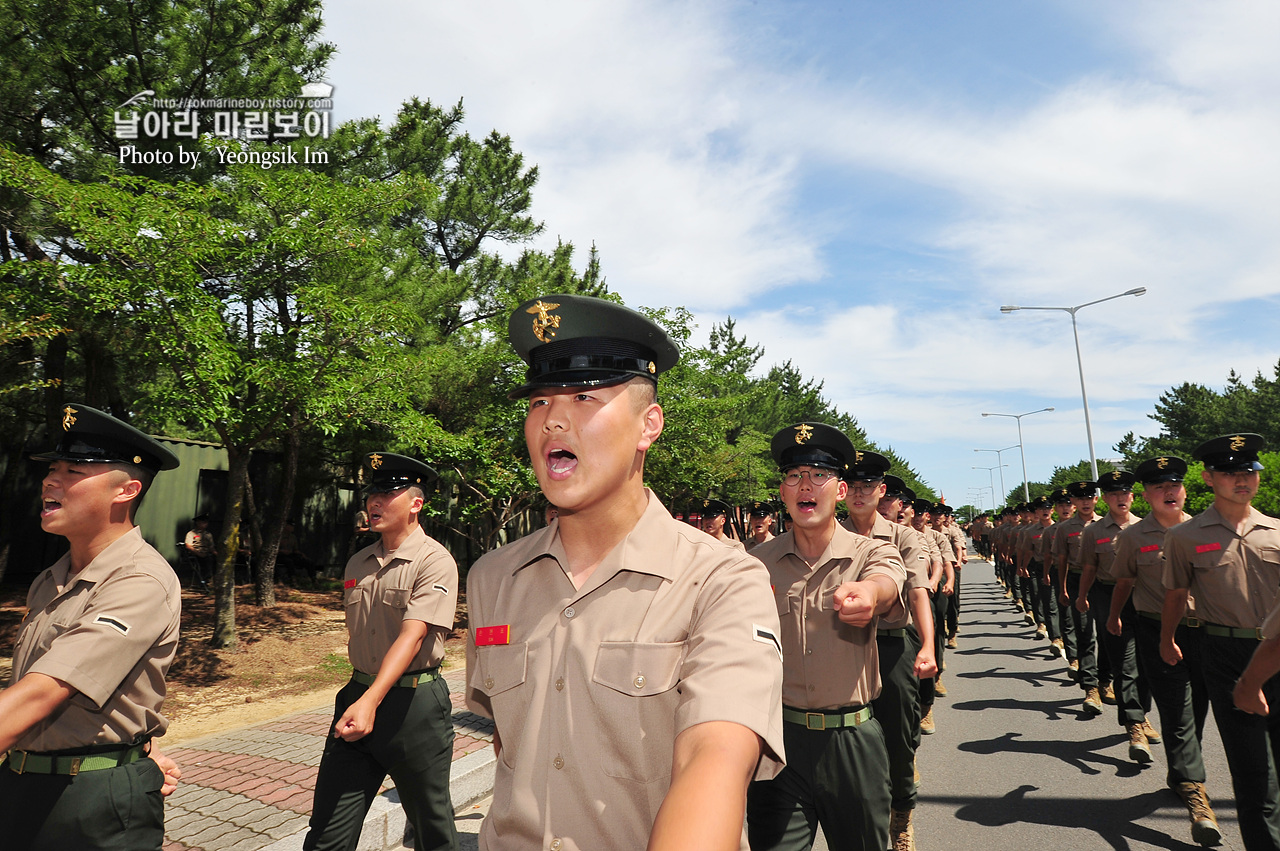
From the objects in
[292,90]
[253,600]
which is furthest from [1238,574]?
[253,600]

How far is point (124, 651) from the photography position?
2629 mm

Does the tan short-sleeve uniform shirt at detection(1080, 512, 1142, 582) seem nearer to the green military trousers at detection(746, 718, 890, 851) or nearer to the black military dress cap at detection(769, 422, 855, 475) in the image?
the black military dress cap at detection(769, 422, 855, 475)

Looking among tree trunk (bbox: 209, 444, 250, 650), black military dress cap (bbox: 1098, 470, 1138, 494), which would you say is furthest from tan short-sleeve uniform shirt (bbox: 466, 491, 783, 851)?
tree trunk (bbox: 209, 444, 250, 650)

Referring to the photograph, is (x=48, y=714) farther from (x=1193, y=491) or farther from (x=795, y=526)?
(x=1193, y=491)

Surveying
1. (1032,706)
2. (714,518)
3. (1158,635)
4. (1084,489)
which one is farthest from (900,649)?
(1084,489)

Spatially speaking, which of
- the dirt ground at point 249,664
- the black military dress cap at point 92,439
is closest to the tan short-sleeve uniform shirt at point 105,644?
the black military dress cap at point 92,439

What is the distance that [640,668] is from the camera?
1597 mm

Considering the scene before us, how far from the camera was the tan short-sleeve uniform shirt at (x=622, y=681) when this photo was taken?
1.51 meters

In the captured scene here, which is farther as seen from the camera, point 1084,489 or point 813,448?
point 1084,489

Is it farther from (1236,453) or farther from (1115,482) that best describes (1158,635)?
(1115,482)

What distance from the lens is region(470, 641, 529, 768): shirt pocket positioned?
1708mm

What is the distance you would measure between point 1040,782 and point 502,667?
5.83m
